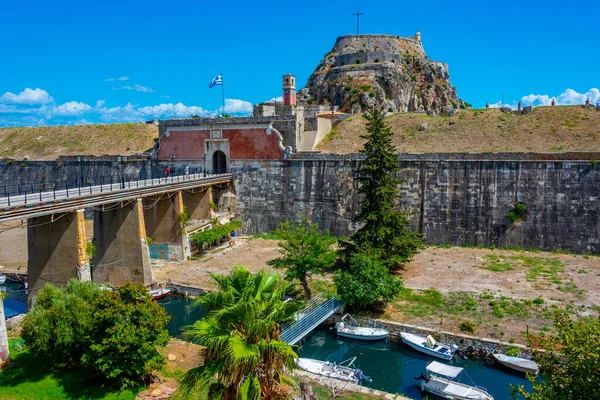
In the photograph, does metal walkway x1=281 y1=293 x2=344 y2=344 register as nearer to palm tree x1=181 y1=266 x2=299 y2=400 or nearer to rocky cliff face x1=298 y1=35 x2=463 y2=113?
palm tree x1=181 y1=266 x2=299 y2=400

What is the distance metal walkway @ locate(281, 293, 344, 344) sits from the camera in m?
16.9

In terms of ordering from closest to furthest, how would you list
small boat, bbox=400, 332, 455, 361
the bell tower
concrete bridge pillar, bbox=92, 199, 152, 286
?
small boat, bbox=400, 332, 455, 361 → concrete bridge pillar, bbox=92, 199, 152, 286 → the bell tower

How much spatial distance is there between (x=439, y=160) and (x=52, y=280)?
75.3 feet

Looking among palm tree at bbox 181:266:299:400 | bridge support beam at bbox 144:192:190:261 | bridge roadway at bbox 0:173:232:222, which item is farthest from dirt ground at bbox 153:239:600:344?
palm tree at bbox 181:266:299:400

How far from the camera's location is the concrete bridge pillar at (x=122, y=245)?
25078mm

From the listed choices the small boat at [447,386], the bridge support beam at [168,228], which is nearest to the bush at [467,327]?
the small boat at [447,386]

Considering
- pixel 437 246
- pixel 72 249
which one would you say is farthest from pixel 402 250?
pixel 72 249

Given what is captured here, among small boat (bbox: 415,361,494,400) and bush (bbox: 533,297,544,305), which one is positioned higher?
bush (bbox: 533,297,544,305)

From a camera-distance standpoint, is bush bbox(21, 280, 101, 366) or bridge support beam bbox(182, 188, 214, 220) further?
bridge support beam bbox(182, 188, 214, 220)

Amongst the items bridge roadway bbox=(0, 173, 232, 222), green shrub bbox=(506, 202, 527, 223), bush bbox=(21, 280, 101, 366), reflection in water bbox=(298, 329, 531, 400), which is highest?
bridge roadway bbox=(0, 173, 232, 222)

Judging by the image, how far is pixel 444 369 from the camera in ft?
52.3

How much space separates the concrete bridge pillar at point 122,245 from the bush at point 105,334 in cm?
988

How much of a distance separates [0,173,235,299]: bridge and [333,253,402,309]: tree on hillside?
36.5ft

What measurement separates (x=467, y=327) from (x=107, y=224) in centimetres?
1876
